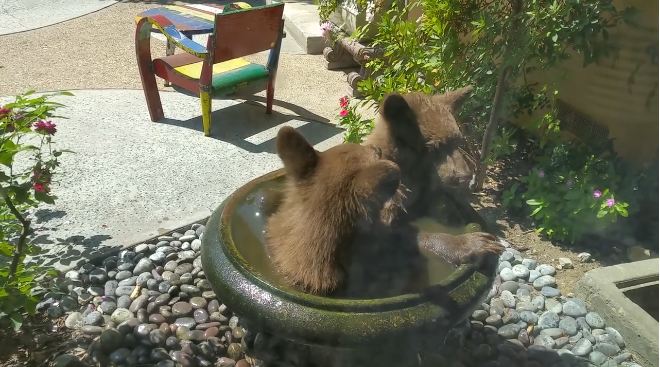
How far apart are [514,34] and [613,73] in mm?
911

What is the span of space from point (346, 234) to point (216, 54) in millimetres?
3715

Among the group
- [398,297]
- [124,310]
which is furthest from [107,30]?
[398,297]

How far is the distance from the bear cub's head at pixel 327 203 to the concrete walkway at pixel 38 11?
7.94 meters

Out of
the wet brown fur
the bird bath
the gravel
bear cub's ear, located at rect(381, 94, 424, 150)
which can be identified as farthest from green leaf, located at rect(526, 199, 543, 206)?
the bird bath

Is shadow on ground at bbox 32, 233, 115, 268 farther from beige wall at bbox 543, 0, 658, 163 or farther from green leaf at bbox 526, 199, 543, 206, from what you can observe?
beige wall at bbox 543, 0, 658, 163

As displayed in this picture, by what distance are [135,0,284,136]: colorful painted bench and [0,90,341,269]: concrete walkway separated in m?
0.28

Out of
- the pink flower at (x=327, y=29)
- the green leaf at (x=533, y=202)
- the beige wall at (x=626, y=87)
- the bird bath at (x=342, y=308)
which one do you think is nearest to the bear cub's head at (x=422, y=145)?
the bird bath at (x=342, y=308)

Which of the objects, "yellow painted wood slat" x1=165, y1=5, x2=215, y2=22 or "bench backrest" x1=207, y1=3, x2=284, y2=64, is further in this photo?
"yellow painted wood slat" x1=165, y1=5, x2=215, y2=22

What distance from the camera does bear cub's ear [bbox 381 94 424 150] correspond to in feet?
10.9

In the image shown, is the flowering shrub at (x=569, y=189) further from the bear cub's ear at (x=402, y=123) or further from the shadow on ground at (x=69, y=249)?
the shadow on ground at (x=69, y=249)

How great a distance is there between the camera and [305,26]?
8.74 m

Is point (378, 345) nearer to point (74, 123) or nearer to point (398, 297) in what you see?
point (398, 297)

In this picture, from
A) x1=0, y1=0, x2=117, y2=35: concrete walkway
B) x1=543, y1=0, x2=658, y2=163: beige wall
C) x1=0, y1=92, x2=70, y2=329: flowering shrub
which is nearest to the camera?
x1=543, y1=0, x2=658, y2=163: beige wall

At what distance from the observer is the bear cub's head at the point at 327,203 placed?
260 cm
